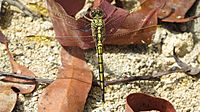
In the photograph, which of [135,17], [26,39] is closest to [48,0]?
[26,39]

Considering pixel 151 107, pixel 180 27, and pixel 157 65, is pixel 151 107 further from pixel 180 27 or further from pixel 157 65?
pixel 180 27

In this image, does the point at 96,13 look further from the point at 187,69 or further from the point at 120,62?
the point at 187,69

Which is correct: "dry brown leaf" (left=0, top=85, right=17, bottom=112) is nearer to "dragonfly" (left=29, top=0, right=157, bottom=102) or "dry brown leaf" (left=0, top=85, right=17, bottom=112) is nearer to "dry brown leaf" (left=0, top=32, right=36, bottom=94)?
"dry brown leaf" (left=0, top=32, right=36, bottom=94)

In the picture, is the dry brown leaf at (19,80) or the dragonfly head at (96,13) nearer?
the dry brown leaf at (19,80)

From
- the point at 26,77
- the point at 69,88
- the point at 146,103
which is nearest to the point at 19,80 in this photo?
the point at 26,77

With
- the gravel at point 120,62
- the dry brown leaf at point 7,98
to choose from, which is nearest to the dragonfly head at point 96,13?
the gravel at point 120,62

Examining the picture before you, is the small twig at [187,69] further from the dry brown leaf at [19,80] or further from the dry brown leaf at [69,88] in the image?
the dry brown leaf at [19,80]
